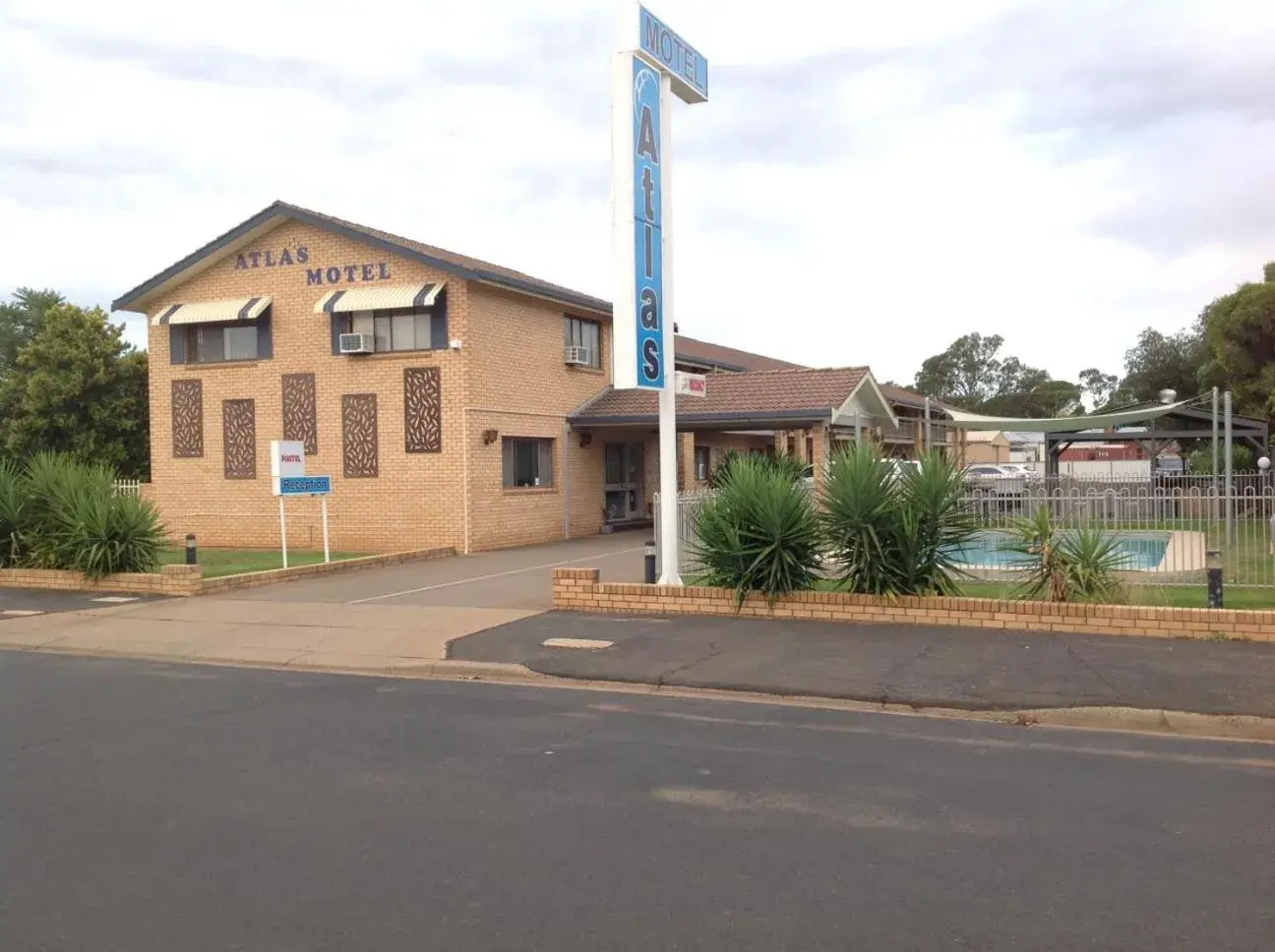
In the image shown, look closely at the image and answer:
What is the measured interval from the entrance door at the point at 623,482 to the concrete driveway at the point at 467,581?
200 inches

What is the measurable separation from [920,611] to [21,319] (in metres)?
51.3

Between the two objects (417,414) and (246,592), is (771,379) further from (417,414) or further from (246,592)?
(246,592)

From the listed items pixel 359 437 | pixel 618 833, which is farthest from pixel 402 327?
pixel 618 833

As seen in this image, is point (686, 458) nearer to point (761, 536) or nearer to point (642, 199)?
point (642, 199)

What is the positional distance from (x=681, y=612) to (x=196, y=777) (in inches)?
277

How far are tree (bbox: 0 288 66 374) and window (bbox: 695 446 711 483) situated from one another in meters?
33.1

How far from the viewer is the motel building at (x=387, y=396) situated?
22.9 meters

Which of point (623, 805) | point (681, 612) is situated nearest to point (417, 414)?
point (681, 612)

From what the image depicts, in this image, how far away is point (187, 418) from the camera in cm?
2562

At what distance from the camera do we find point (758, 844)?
5531mm

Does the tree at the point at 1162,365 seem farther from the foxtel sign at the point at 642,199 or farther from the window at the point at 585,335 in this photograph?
the foxtel sign at the point at 642,199

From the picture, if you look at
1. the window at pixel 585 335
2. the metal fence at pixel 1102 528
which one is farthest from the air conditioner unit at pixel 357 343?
the metal fence at pixel 1102 528

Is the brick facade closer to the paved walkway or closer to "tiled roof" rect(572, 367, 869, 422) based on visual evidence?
"tiled roof" rect(572, 367, 869, 422)

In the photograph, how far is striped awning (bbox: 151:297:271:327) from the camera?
79.6 feet
